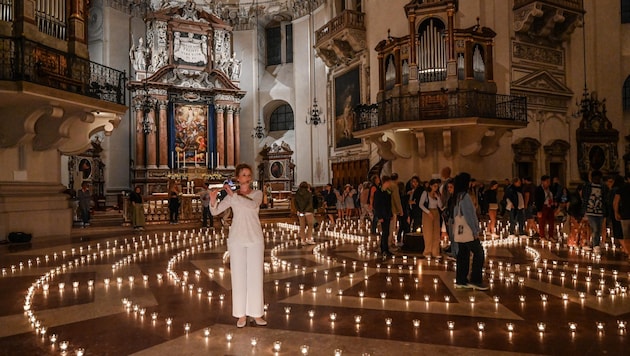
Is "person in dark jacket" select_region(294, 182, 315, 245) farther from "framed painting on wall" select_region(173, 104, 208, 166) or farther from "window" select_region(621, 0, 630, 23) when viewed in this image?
"window" select_region(621, 0, 630, 23)

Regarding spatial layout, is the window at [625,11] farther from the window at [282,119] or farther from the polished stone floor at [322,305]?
the window at [282,119]

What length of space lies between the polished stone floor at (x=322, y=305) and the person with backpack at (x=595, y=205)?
1.41ft

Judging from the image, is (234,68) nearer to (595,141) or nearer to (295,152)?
(295,152)

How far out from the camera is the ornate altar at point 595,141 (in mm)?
19933

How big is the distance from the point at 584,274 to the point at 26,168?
12.9m

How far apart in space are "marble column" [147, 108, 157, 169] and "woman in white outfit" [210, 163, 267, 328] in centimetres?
2280

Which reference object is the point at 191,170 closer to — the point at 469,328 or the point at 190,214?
the point at 190,214

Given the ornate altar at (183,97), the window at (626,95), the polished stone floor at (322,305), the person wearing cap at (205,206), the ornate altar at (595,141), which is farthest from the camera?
the ornate altar at (183,97)

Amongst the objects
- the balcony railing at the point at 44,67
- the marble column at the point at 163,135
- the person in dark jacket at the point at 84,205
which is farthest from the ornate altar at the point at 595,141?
the marble column at the point at 163,135

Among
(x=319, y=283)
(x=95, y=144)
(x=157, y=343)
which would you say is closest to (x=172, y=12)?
(x=95, y=144)

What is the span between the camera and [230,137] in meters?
28.5

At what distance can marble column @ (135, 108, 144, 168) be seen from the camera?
26.0 metres

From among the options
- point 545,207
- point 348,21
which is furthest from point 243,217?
point 348,21

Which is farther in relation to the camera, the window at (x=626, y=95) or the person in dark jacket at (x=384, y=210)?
the window at (x=626, y=95)
